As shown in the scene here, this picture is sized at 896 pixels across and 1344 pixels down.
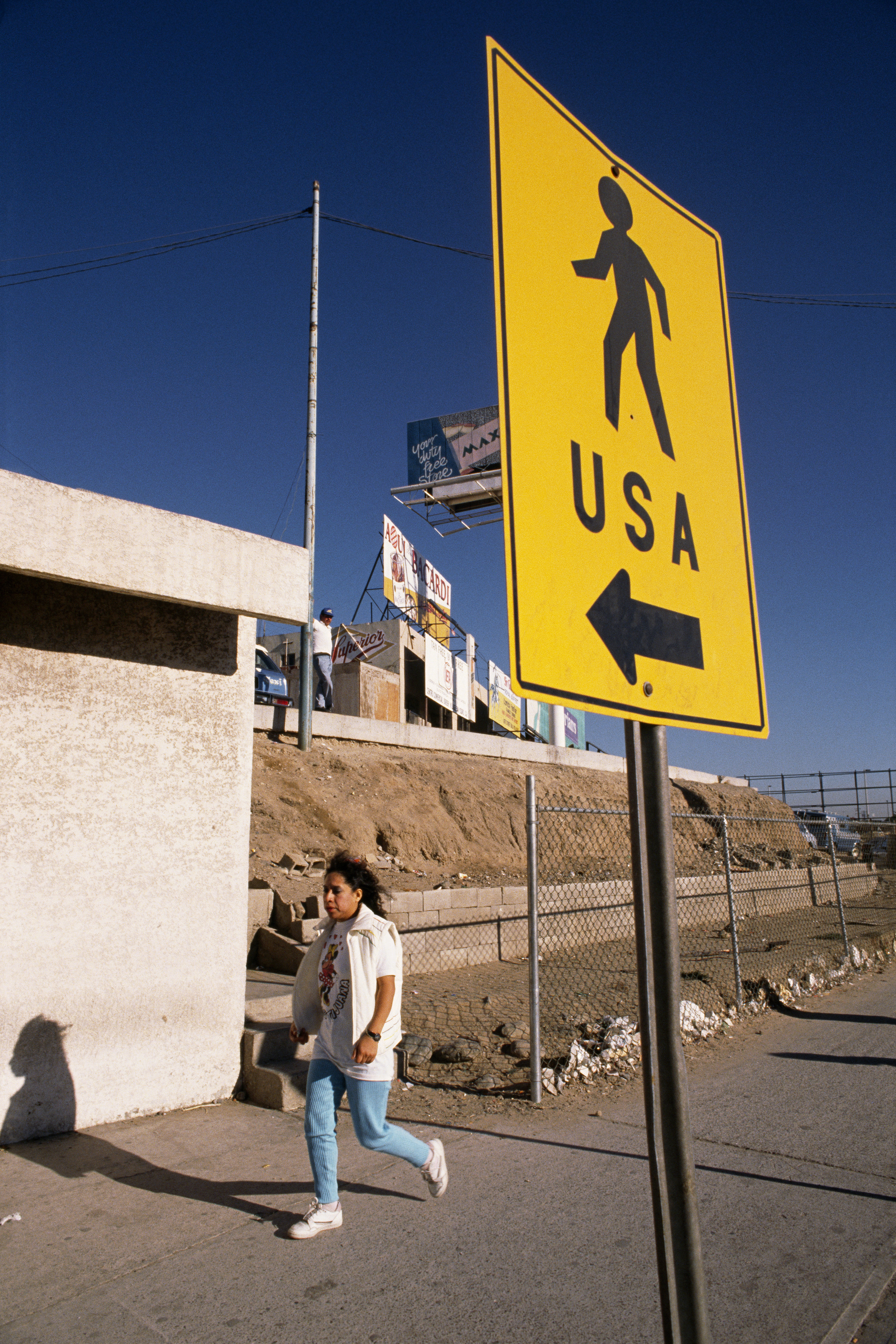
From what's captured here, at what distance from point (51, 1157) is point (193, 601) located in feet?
9.96

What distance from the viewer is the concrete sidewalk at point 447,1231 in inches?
112

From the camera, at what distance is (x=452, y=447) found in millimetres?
30016

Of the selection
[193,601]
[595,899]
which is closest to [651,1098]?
[193,601]

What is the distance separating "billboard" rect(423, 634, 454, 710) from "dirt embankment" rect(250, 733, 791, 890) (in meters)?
9.22

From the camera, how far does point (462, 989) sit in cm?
810

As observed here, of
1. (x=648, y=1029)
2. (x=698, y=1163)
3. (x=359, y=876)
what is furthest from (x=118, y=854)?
(x=648, y=1029)

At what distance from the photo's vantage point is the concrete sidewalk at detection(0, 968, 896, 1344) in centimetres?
284

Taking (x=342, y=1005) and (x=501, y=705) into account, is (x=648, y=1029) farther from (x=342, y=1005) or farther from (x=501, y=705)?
(x=501, y=705)

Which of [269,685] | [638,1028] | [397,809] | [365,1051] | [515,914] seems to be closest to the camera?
[365,1051]

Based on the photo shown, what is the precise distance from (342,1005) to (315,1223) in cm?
86

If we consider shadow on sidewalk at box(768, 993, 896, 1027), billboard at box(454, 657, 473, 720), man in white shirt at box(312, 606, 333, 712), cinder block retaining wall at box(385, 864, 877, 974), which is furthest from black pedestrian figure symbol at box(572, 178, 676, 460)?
billboard at box(454, 657, 473, 720)

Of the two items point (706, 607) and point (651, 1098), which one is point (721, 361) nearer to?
point (706, 607)

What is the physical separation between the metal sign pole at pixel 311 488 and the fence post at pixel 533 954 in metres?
7.64

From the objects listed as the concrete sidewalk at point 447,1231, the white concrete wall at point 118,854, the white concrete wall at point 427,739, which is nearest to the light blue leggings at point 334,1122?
the concrete sidewalk at point 447,1231
